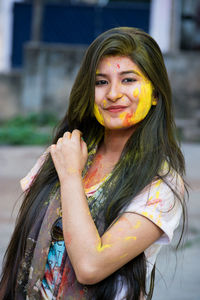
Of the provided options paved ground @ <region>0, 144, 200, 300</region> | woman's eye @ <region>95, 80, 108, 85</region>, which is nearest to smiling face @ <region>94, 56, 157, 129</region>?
woman's eye @ <region>95, 80, 108, 85</region>

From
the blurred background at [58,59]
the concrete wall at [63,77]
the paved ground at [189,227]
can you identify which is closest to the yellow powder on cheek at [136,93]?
the paved ground at [189,227]

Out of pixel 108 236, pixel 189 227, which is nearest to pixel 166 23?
pixel 189 227

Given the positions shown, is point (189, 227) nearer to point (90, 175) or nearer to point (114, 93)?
point (90, 175)

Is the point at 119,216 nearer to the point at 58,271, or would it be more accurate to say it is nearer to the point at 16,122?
the point at 58,271

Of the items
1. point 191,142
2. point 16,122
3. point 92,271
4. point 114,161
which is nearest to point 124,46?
point 114,161

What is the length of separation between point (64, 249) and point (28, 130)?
7522 millimetres

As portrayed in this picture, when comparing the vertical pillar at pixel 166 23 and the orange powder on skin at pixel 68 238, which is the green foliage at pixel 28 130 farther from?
the orange powder on skin at pixel 68 238

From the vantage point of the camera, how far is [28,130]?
923 centimetres

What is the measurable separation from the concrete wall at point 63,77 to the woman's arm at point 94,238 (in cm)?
852

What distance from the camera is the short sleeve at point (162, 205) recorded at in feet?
5.66

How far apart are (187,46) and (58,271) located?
10.5 meters

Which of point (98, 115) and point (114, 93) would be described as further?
point (98, 115)

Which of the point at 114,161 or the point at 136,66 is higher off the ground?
the point at 136,66

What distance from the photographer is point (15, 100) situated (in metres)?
10.9
